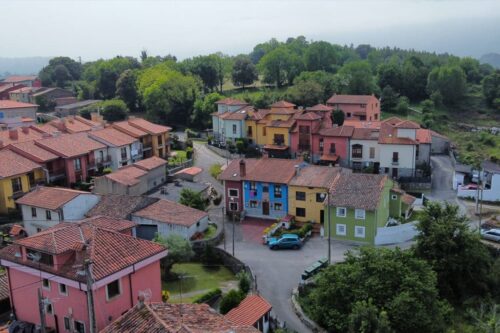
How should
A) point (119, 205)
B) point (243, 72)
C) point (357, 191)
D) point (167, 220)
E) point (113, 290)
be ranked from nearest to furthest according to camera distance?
point (113, 290)
point (167, 220)
point (357, 191)
point (119, 205)
point (243, 72)

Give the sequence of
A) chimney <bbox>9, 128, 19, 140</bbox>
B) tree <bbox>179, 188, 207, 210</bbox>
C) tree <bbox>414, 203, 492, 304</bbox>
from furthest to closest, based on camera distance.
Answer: chimney <bbox>9, 128, 19, 140</bbox> → tree <bbox>179, 188, 207, 210</bbox> → tree <bbox>414, 203, 492, 304</bbox>

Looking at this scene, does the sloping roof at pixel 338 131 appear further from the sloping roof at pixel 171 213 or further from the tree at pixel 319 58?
the tree at pixel 319 58

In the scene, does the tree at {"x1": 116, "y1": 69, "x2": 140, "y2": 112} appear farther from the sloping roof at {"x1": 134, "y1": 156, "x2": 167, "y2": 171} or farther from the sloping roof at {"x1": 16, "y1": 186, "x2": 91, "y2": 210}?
the sloping roof at {"x1": 16, "y1": 186, "x2": 91, "y2": 210}

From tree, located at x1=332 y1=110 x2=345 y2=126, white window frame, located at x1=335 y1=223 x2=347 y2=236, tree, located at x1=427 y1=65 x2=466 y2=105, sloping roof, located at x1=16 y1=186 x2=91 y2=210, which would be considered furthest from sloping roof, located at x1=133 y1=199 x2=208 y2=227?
tree, located at x1=427 y1=65 x2=466 y2=105

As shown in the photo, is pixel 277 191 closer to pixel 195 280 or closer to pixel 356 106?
pixel 195 280

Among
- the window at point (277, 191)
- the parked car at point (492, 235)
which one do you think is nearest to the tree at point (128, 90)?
the window at point (277, 191)

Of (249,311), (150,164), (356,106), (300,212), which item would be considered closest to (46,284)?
(249,311)

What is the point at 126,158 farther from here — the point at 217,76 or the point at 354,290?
the point at 217,76
